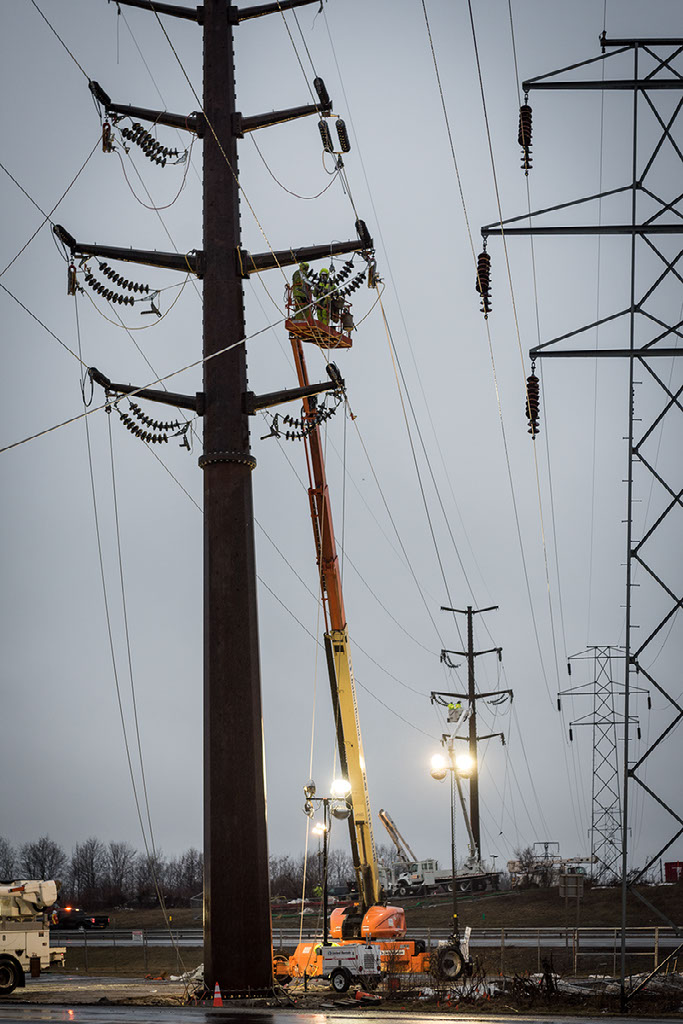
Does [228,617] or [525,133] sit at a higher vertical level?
[525,133]

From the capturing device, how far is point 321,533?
3616cm

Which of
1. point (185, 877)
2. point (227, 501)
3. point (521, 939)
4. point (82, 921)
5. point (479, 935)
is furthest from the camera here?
point (185, 877)

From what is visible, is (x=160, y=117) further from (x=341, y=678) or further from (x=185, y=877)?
(x=185, y=877)

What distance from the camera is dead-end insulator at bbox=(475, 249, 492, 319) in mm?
24000

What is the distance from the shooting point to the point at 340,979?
93.1 ft

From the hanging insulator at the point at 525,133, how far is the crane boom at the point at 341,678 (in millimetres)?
13550

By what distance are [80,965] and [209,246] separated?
34.8m

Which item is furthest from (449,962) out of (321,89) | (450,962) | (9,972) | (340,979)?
(321,89)

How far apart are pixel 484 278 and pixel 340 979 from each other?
16098 mm

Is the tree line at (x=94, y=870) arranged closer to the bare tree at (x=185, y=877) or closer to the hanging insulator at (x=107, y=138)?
the bare tree at (x=185, y=877)

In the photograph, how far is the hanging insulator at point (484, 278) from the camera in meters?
24.0

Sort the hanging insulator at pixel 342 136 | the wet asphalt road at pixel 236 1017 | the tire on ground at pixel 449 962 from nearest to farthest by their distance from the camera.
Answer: the wet asphalt road at pixel 236 1017
the hanging insulator at pixel 342 136
the tire on ground at pixel 449 962

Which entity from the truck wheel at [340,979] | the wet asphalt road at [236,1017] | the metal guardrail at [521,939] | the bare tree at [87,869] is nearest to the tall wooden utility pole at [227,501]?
the wet asphalt road at [236,1017]

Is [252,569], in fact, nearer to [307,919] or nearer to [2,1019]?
[2,1019]
